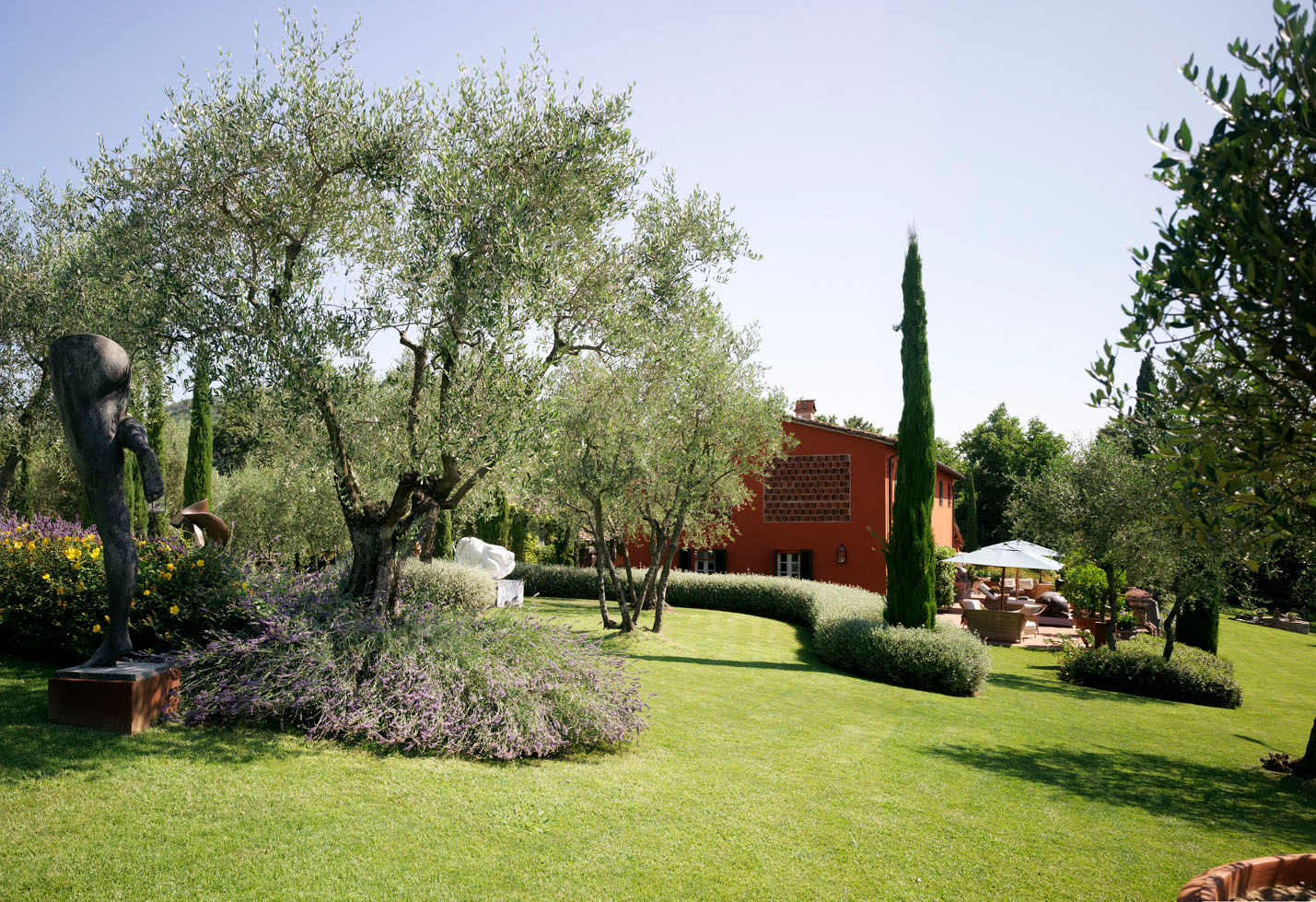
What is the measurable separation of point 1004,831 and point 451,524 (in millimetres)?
22427

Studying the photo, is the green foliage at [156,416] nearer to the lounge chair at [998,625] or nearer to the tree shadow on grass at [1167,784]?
the tree shadow on grass at [1167,784]

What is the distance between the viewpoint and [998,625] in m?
21.5

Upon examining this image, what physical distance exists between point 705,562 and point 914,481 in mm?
14170

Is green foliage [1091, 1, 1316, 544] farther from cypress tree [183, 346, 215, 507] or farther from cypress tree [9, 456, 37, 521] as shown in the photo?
cypress tree [9, 456, 37, 521]

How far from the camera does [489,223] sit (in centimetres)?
806

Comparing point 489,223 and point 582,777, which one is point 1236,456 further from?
point 489,223

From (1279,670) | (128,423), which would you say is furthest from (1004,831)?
(1279,670)

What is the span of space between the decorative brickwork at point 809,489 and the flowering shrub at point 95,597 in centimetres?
2076

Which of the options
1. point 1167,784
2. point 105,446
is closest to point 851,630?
point 1167,784

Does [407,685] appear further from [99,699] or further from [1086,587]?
[1086,587]

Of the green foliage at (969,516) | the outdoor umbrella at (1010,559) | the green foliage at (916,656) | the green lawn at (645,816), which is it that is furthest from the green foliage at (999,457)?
the green lawn at (645,816)

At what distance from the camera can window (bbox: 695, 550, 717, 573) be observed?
28703 mm

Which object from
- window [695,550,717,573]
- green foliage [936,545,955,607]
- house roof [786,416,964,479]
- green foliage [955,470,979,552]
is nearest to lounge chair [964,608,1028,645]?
green foliage [936,545,955,607]

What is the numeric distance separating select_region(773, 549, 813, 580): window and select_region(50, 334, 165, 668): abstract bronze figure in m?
22.9
